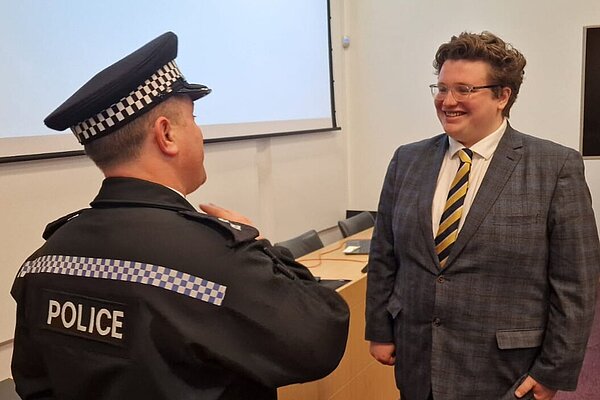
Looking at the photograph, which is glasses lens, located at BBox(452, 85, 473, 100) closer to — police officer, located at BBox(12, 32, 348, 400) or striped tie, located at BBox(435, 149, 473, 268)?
striped tie, located at BBox(435, 149, 473, 268)

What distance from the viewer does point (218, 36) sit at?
3.37 metres

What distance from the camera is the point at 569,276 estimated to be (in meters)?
1.42

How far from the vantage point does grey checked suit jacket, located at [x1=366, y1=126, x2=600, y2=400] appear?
1424 millimetres

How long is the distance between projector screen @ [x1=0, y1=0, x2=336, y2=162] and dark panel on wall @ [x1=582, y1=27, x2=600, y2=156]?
1.85 metres

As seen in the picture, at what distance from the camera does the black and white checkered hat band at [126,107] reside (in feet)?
3.24

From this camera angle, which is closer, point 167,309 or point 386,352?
point 167,309

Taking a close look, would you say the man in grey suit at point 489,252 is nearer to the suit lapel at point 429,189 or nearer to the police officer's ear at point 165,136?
the suit lapel at point 429,189

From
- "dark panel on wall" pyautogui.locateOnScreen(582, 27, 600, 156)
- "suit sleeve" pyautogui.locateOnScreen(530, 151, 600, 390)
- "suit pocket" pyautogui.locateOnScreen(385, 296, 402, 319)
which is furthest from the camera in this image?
"dark panel on wall" pyautogui.locateOnScreen(582, 27, 600, 156)

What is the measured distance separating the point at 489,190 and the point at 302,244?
2.16 meters

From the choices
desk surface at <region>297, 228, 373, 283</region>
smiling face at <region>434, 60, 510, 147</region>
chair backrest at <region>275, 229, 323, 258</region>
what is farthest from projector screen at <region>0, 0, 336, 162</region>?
smiling face at <region>434, 60, 510, 147</region>

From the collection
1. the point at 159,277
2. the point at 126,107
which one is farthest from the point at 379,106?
the point at 159,277

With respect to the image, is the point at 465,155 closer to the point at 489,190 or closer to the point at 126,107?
the point at 489,190

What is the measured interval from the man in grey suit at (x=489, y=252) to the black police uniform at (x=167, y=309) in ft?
1.96

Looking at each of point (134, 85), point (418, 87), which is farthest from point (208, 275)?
point (418, 87)
